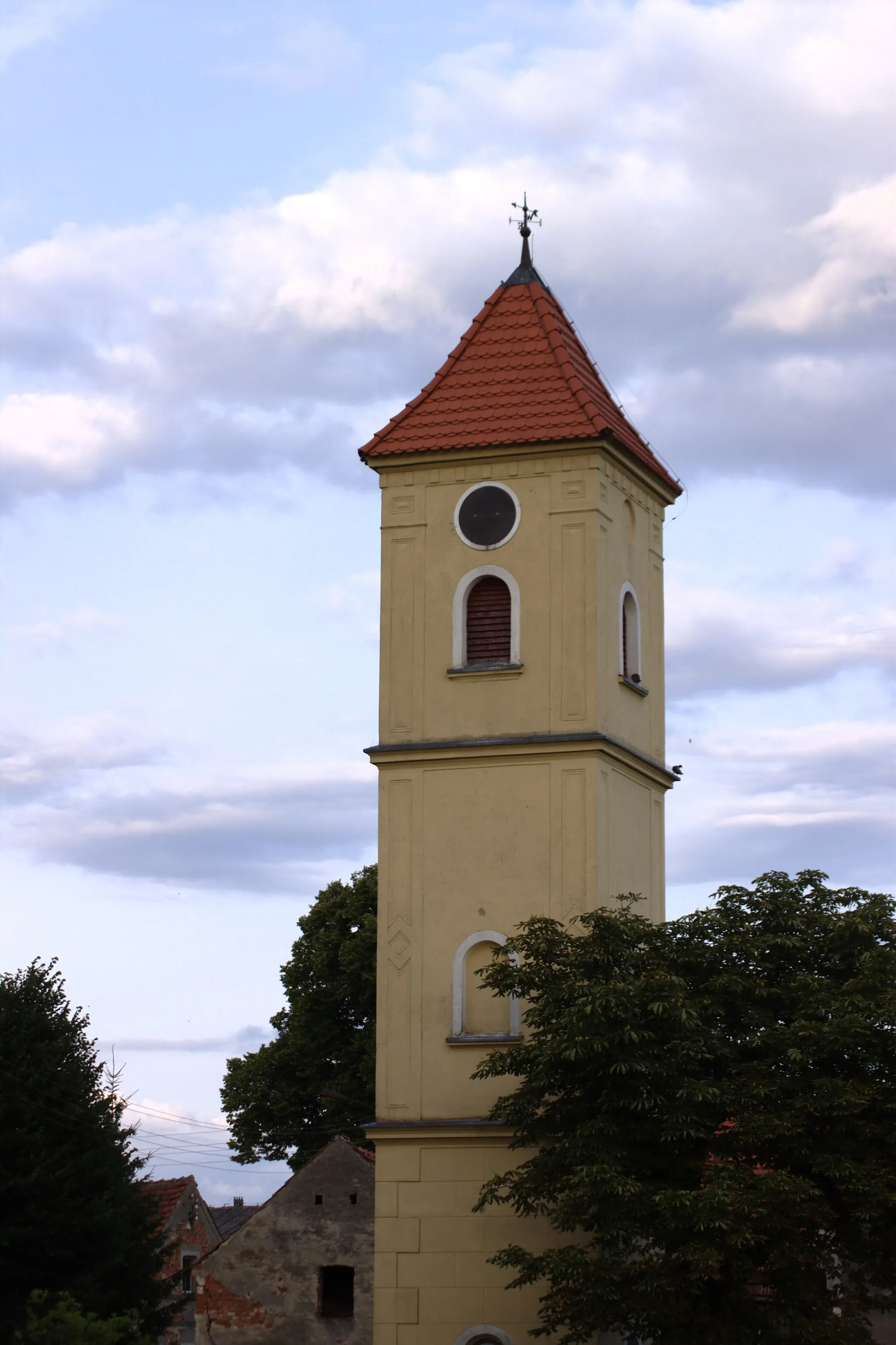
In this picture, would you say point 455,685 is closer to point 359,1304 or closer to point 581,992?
point 581,992

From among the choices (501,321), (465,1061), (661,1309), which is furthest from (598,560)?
(661,1309)

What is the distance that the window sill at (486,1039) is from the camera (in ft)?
88.1

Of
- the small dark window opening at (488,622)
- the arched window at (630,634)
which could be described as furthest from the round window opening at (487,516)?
the arched window at (630,634)

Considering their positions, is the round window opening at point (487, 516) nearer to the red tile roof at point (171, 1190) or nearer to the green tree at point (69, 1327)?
the green tree at point (69, 1327)

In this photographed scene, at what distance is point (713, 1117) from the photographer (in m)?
22.9

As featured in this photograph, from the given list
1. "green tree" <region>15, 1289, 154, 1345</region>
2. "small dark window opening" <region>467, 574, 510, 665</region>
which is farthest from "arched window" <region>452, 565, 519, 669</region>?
"green tree" <region>15, 1289, 154, 1345</region>

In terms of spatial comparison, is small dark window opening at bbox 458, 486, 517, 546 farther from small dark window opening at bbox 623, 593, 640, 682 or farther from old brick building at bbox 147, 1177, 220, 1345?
old brick building at bbox 147, 1177, 220, 1345

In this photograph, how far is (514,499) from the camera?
95.0 feet

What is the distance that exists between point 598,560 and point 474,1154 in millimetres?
8297

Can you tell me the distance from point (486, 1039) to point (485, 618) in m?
5.94

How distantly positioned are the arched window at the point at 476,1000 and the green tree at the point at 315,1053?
1832 cm

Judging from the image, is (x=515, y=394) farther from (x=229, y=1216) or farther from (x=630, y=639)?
(x=229, y=1216)

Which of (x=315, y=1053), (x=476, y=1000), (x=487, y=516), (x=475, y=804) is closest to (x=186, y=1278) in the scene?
(x=315, y=1053)

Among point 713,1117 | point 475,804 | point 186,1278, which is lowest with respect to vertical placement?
point 186,1278
